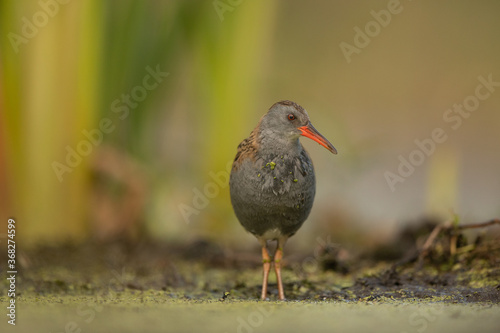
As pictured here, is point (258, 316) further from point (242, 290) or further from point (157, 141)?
point (157, 141)

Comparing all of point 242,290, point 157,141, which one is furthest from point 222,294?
point 157,141

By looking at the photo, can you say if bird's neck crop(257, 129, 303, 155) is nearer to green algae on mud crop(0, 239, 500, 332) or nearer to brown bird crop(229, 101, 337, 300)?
brown bird crop(229, 101, 337, 300)

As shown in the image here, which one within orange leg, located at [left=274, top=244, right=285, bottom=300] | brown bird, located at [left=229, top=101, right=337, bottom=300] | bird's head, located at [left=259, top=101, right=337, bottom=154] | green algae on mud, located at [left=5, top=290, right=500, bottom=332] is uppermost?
bird's head, located at [left=259, top=101, right=337, bottom=154]

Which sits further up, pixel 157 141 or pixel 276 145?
pixel 157 141

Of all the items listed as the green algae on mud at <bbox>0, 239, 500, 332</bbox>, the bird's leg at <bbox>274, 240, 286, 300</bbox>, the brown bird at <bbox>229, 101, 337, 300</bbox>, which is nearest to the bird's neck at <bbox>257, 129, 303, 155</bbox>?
the brown bird at <bbox>229, 101, 337, 300</bbox>

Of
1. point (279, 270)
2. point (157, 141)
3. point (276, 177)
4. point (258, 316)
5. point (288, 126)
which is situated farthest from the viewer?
point (157, 141)

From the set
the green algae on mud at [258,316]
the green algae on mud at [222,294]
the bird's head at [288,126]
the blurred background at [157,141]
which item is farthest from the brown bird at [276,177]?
the blurred background at [157,141]

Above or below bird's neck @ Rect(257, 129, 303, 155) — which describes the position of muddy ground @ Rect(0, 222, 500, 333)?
below
